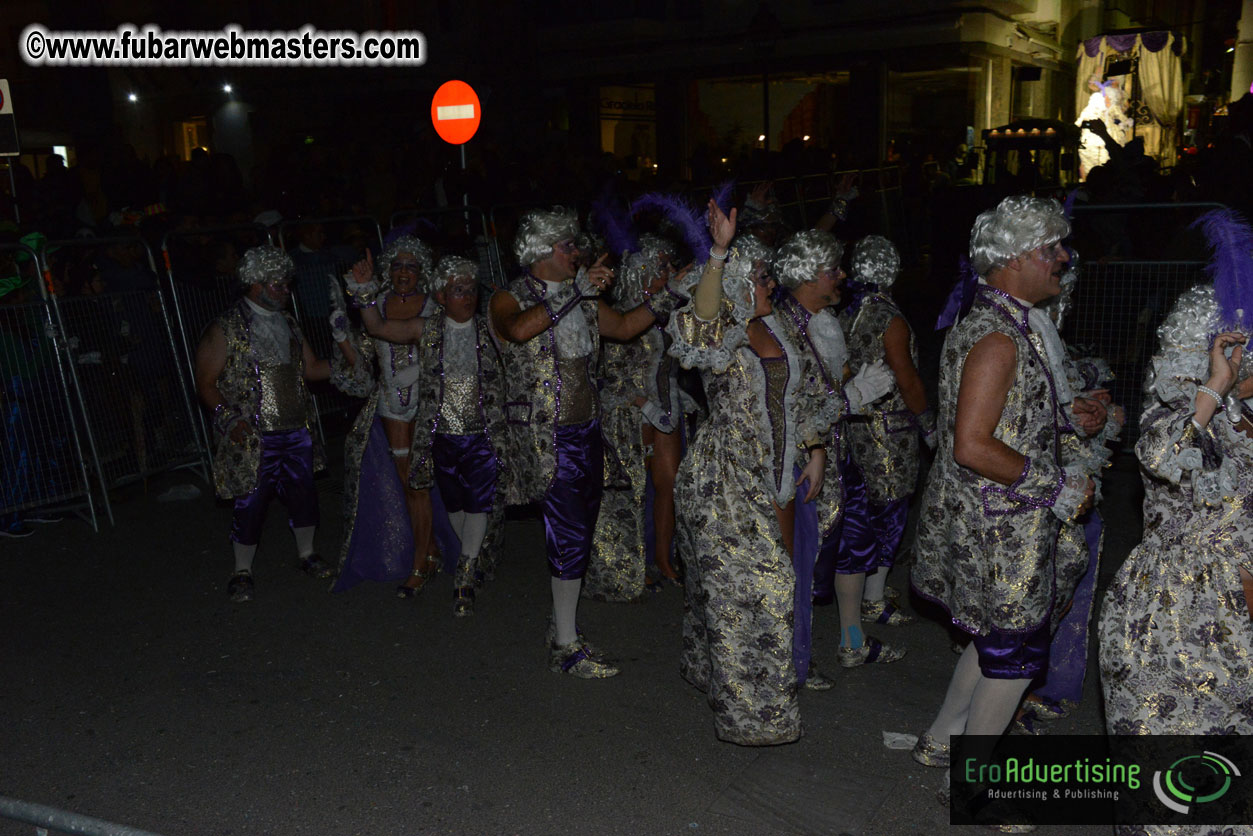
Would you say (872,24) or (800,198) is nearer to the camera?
(800,198)

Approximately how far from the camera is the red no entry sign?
44.4 ft

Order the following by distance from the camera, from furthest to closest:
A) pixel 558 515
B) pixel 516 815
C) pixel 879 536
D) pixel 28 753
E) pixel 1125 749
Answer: pixel 879 536 < pixel 558 515 < pixel 28 753 < pixel 516 815 < pixel 1125 749

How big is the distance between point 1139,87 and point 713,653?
2981 cm

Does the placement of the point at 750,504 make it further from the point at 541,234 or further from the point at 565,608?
the point at 541,234

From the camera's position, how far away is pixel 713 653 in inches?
153

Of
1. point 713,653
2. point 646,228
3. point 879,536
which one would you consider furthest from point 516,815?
point 646,228

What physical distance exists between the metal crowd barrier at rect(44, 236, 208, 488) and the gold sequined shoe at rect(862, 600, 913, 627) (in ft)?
17.0

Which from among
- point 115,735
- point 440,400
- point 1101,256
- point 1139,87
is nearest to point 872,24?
point 1139,87

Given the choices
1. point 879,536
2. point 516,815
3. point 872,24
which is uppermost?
point 872,24

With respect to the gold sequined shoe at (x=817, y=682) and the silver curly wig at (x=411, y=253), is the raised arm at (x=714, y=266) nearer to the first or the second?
the gold sequined shoe at (x=817, y=682)

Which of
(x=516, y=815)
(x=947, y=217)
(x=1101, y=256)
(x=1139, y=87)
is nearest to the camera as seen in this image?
(x=516, y=815)

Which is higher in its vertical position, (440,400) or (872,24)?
(872,24)

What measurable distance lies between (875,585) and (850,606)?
0.55 m

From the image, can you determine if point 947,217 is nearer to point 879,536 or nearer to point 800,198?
point 800,198
